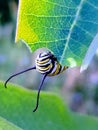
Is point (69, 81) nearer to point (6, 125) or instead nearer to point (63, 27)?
point (6, 125)

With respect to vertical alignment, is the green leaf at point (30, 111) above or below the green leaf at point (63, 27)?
below

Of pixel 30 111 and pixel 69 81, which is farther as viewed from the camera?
pixel 69 81

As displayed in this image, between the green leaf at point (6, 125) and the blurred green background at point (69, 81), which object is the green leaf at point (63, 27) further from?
the blurred green background at point (69, 81)

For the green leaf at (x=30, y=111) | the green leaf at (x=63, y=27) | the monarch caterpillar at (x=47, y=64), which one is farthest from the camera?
the green leaf at (x=30, y=111)

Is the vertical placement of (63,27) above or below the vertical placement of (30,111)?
above

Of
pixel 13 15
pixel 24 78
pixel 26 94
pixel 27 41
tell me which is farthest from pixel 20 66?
pixel 27 41

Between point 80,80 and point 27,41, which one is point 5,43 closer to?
point 80,80

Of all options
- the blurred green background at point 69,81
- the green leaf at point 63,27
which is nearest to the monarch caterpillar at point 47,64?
the green leaf at point 63,27

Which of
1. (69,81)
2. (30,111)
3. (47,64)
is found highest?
(47,64)

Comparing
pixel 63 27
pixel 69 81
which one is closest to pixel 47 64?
pixel 63 27
